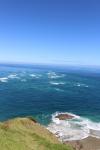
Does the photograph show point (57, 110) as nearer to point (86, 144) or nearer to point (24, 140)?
point (86, 144)

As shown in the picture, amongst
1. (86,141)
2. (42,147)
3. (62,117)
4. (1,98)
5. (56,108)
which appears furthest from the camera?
(1,98)

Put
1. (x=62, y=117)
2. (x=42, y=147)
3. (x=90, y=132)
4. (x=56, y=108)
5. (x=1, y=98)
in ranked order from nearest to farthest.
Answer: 1. (x=42, y=147)
2. (x=90, y=132)
3. (x=62, y=117)
4. (x=56, y=108)
5. (x=1, y=98)

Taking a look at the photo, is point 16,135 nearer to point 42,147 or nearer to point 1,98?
point 42,147

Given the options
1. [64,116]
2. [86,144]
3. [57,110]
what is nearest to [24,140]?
[86,144]

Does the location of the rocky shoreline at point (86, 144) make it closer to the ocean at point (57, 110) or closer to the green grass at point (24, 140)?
the ocean at point (57, 110)

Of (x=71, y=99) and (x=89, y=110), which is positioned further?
(x=71, y=99)

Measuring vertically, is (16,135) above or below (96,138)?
above

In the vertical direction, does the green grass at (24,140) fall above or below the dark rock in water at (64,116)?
above

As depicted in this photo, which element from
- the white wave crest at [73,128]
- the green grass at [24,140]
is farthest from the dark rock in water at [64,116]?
the green grass at [24,140]

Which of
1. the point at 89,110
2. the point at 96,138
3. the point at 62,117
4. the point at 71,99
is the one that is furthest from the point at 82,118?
the point at 71,99

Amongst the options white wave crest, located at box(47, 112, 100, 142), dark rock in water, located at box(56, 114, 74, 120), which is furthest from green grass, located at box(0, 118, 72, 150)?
dark rock in water, located at box(56, 114, 74, 120)
